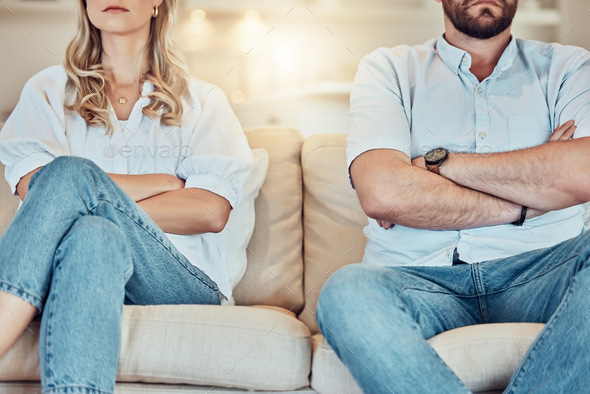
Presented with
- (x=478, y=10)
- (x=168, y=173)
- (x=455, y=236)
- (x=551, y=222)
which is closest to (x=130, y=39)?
(x=168, y=173)

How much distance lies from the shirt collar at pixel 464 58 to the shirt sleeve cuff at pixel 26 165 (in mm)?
978

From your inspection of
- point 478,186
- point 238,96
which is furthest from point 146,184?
point 238,96

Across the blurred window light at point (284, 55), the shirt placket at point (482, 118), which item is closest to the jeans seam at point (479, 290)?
the shirt placket at point (482, 118)

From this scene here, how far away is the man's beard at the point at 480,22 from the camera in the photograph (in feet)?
5.10

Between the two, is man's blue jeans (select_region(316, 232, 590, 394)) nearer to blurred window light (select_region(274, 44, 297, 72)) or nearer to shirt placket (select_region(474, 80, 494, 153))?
shirt placket (select_region(474, 80, 494, 153))

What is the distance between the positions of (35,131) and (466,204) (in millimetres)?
→ 1034

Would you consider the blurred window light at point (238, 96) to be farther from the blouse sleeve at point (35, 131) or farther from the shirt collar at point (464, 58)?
the shirt collar at point (464, 58)

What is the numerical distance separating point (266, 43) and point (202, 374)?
1.87 meters

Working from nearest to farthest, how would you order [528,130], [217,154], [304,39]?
[528,130] < [217,154] < [304,39]

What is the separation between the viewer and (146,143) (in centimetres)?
161

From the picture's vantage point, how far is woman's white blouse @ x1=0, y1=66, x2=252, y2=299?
1.50 meters

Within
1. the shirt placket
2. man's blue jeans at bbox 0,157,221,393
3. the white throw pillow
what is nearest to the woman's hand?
the white throw pillow

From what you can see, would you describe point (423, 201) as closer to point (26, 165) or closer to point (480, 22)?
point (480, 22)

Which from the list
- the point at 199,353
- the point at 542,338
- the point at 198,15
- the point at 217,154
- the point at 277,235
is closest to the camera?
the point at 542,338
